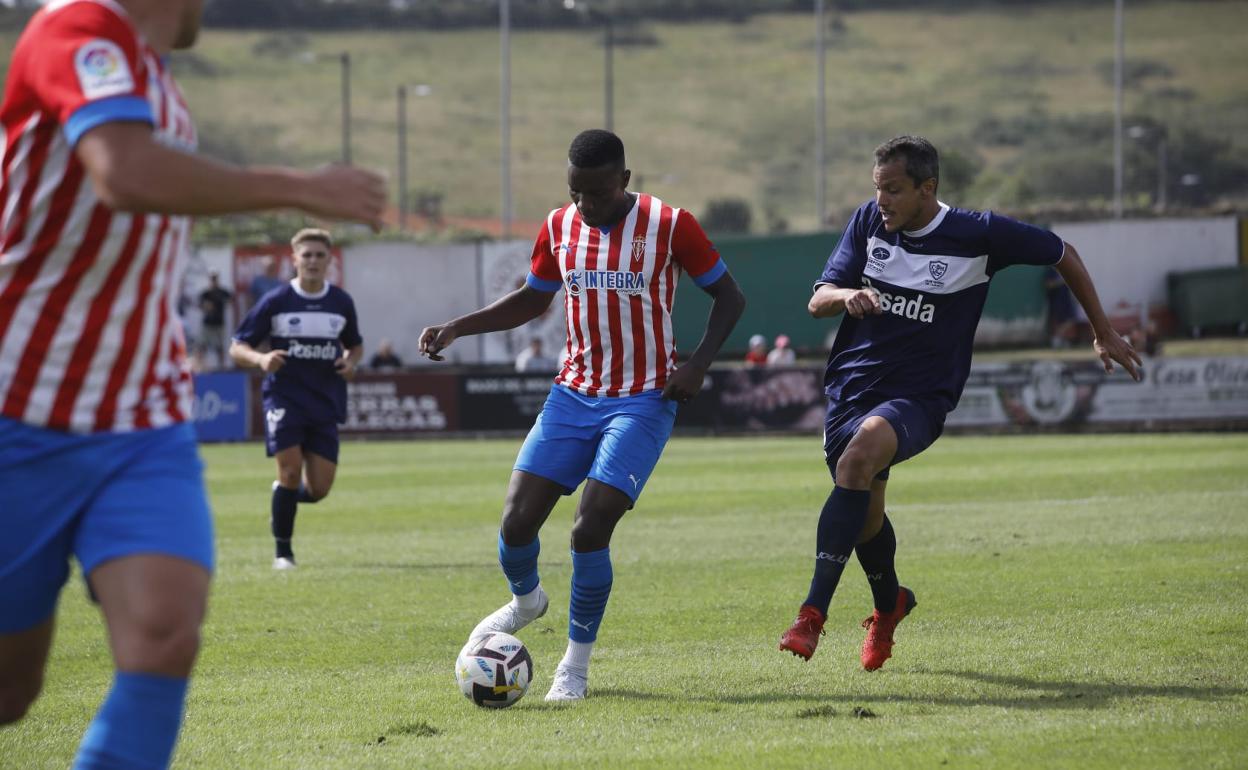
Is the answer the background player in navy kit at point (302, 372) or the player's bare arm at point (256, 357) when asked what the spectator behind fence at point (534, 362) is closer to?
the background player in navy kit at point (302, 372)

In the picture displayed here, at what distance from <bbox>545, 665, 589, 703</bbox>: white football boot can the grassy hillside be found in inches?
3261

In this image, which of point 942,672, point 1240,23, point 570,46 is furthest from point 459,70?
point 942,672

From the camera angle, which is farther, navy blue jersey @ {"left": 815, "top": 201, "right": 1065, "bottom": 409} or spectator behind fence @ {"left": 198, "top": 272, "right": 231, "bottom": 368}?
spectator behind fence @ {"left": 198, "top": 272, "right": 231, "bottom": 368}

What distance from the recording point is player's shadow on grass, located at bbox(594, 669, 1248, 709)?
607 cm

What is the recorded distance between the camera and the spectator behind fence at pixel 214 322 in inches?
1319

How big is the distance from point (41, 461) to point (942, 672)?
4.50 m

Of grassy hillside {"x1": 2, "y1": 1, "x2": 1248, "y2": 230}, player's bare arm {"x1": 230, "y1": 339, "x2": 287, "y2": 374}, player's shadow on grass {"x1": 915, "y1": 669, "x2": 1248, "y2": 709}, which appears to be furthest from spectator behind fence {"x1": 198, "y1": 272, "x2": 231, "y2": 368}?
grassy hillside {"x1": 2, "y1": 1, "x2": 1248, "y2": 230}

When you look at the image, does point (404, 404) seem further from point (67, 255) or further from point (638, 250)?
point (67, 255)

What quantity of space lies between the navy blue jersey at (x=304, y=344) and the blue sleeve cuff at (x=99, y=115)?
27.3ft

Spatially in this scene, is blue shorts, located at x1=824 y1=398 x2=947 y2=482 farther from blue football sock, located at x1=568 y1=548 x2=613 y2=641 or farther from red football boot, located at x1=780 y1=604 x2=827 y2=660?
blue football sock, located at x1=568 y1=548 x2=613 y2=641

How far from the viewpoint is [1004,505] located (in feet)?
49.0

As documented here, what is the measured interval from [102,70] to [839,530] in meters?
4.26

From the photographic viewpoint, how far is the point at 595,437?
686cm

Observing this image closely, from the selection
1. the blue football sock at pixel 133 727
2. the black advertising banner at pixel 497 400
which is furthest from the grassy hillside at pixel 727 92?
the blue football sock at pixel 133 727
